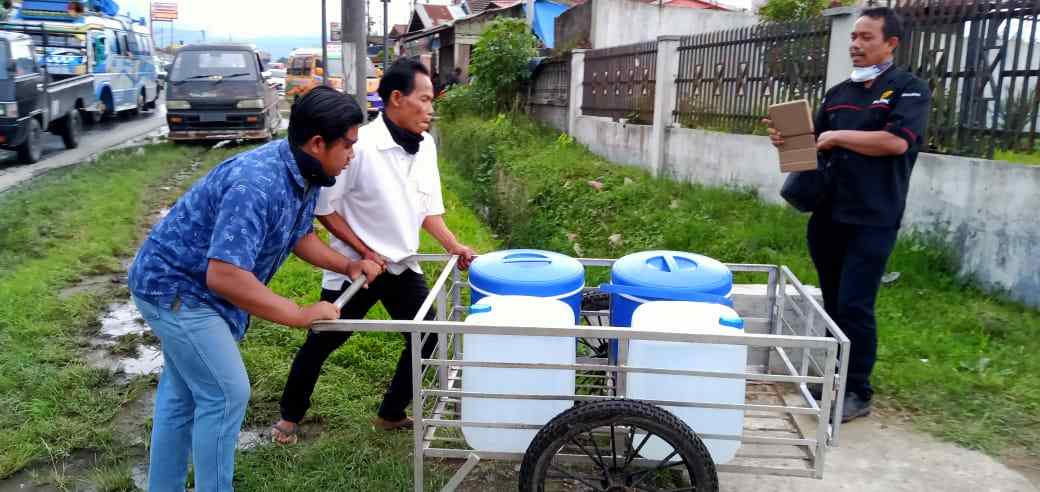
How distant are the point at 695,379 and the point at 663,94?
7.04 m

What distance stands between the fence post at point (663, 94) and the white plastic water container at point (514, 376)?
6.71 metres

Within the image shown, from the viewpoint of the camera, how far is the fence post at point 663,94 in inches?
353

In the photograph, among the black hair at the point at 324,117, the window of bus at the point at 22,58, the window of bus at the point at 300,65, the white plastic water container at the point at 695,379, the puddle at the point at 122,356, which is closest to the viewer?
the black hair at the point at 324,117

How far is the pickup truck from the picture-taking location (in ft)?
33.7

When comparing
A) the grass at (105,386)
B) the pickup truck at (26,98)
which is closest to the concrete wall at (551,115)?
the grass at (105,386)

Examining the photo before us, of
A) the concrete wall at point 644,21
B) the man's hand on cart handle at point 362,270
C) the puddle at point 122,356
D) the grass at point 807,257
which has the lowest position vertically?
the puddle at point 122,356

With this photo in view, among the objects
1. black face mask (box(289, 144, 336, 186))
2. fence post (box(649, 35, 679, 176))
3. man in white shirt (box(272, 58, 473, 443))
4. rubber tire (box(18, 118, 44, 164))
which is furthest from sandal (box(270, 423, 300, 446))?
rubber tire (box(18, 118, 44, 164))

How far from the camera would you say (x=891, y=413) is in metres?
3.59

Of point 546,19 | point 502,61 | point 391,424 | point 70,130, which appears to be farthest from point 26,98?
point 546,19

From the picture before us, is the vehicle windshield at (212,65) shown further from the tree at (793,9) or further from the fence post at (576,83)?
the tree at (793,9)

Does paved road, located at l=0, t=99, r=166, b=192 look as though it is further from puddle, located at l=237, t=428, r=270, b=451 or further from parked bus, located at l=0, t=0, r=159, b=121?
puddle, located at l=237, t=428, r=270, b=451

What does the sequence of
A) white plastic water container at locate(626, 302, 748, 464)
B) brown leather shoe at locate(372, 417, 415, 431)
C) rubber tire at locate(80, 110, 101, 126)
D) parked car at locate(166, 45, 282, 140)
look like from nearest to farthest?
white plastic water container at locate(626, 302, 748, 464)
brown leather shoe at locate(372, 417, 415, 431)
parked car at locate(166, 45, 282, 140)
rubber tire at locate(80, 110, 101, 126)

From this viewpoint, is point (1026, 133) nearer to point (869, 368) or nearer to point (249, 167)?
point (869, 368)

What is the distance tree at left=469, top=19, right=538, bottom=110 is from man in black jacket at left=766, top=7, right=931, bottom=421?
40.0 feet
